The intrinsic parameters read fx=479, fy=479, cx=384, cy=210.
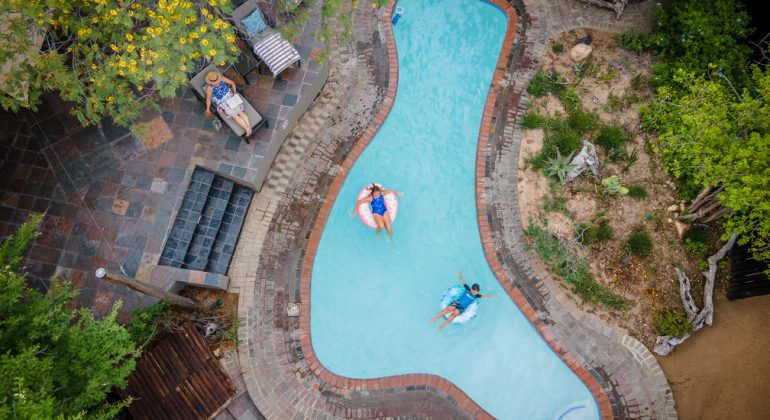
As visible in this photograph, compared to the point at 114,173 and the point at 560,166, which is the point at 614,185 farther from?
the point at 114,173

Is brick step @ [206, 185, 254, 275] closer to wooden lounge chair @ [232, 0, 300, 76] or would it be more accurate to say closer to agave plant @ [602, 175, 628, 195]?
wooden lounge chair @ [232, 0, 300, 76]

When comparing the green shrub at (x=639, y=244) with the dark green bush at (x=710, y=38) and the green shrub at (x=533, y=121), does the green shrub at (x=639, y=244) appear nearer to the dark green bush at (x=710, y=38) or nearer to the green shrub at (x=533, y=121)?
the green shrub at (x=533, y=121)

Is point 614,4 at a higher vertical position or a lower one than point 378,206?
higher

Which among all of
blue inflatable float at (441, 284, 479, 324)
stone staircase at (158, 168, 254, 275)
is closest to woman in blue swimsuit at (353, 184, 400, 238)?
blue inflatable float at (441, 284, 479, 324)

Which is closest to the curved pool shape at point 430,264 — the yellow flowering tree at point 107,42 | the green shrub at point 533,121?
the green shrub at point 533,121

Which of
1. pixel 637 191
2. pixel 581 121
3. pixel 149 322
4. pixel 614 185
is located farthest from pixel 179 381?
pixel 637 191

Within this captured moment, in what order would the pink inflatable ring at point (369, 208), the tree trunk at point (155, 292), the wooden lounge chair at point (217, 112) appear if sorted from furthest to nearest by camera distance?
the pink inflatable ring at point (369, 208) → the wooden lounge chair at point (217, 112) → the tree trunk at point (155, 292)
